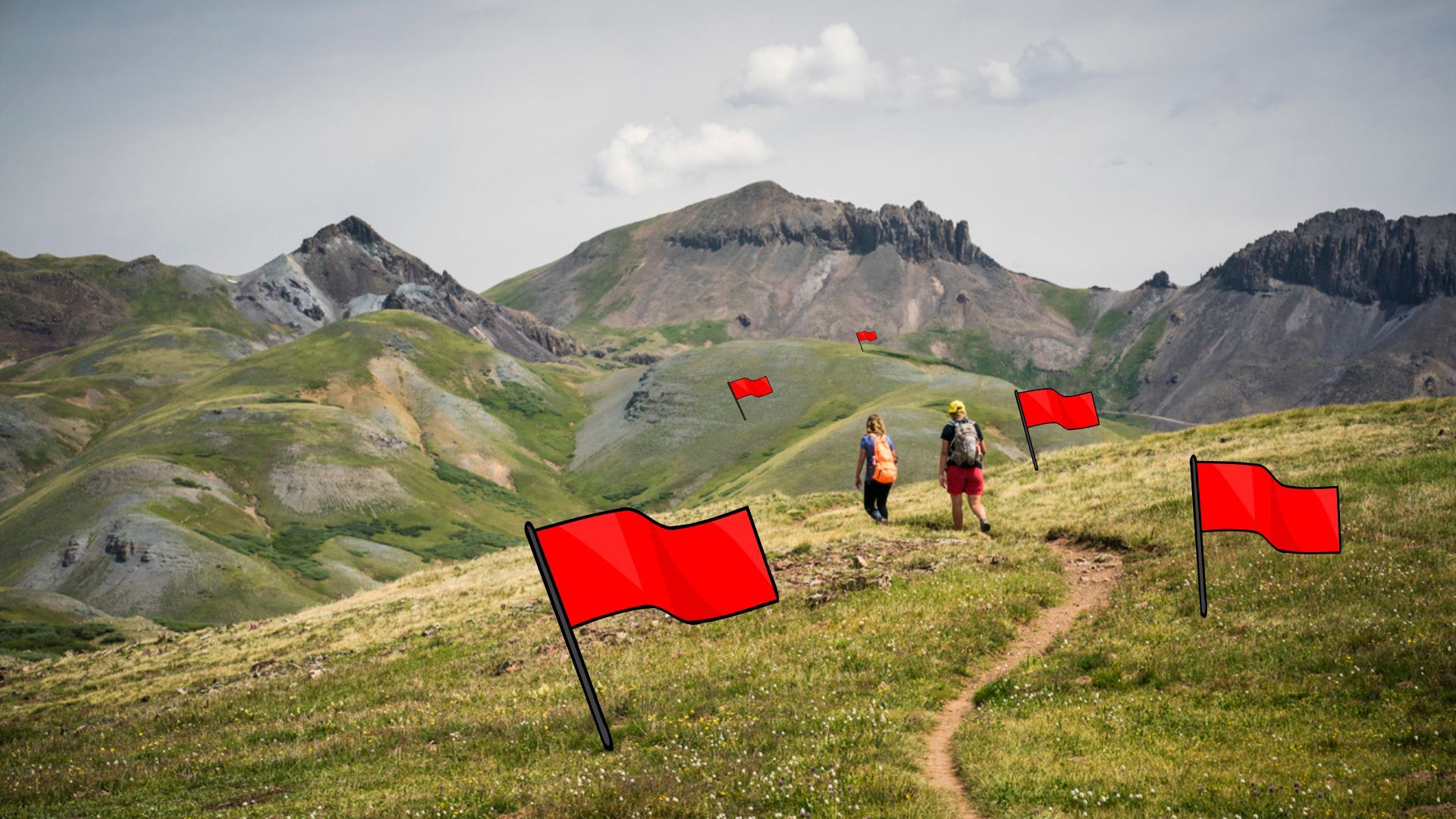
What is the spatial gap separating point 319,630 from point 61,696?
7.41 m

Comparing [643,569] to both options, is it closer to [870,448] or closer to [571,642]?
[571,642]

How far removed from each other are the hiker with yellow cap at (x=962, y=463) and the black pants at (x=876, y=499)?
8.15ft

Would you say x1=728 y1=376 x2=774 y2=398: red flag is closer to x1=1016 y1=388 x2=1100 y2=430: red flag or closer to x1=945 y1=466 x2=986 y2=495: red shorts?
x1=1016 y1=388 x2=1100 y2=430: red flag

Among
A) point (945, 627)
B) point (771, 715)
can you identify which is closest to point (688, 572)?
point (771, 715)

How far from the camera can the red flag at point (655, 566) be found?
12.3m

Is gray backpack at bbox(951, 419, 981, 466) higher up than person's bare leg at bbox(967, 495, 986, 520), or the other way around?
gray backpack at bbox(951, 419, 981, 466)

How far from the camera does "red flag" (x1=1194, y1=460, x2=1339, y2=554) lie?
17.5 m

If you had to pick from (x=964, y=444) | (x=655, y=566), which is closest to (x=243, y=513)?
(x=964, y=444)

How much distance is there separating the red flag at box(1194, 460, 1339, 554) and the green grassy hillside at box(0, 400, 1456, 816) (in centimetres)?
66

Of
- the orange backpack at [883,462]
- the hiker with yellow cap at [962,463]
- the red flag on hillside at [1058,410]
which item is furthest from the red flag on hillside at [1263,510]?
the red flag on hillside at [1058,410]

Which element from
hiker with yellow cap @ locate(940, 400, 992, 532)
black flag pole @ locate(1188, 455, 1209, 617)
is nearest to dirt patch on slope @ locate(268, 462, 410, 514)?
hiker with yellow cap @ locate(940, 400, 992, 532)

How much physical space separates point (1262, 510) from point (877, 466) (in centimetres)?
1159

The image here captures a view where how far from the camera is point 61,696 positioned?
90.7ft

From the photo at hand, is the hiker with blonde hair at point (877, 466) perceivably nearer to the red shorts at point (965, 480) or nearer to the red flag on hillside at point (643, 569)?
the red shorts at point (965, 480)
